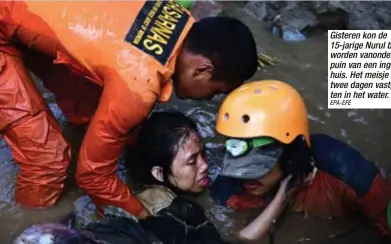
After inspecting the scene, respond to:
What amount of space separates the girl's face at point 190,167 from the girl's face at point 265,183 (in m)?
0.27

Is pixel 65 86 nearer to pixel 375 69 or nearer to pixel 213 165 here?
pixel 213 165

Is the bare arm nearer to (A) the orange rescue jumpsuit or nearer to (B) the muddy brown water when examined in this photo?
(B) the muddy brown water

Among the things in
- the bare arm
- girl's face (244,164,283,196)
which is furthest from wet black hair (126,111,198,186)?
the bare arm

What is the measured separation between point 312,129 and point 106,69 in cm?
150

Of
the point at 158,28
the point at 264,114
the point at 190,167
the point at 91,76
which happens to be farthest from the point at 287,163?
the point at 91,76

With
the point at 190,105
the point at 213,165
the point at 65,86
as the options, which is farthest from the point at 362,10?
the point at 65,86

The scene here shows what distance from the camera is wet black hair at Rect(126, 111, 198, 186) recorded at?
3.48 m

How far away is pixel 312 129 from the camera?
13.6 feet

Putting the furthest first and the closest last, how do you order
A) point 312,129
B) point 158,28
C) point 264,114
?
point 312,129 → point 158,28 → point 264,114

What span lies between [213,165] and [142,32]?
1001 mm

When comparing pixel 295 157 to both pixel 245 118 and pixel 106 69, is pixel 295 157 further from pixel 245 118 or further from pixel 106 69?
pixel 106 69

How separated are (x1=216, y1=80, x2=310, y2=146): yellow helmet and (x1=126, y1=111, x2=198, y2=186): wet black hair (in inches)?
13.6

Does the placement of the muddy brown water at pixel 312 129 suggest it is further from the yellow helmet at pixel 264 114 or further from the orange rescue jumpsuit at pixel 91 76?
the yellow helmet at pixel 264 114

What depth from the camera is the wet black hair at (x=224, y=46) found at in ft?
10.6
